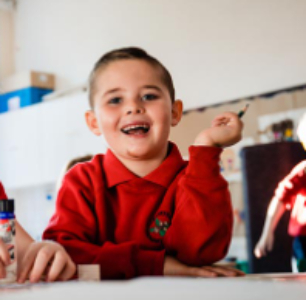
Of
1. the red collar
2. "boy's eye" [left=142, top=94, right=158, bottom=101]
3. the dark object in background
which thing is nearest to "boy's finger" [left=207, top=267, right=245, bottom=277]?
the red collar

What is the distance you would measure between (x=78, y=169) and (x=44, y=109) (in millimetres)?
747

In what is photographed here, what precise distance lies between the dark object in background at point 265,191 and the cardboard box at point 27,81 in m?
0.48

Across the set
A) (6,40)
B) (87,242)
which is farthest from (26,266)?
(6,40)

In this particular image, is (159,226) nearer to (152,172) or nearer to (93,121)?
(152,172)

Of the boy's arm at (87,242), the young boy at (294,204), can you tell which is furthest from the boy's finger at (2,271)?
the young boy at (294,204)

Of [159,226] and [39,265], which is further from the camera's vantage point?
[159,226]

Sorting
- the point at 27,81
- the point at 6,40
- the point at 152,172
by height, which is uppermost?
the point at 6,40

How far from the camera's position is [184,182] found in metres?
0.60

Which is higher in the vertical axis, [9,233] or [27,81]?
[27,81]

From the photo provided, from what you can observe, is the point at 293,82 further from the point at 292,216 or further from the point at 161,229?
the point at 161,229

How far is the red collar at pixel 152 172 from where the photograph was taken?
0.65 metres

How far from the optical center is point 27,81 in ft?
3.41

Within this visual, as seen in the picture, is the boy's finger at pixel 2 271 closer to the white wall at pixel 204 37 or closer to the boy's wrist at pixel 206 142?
the boy's wrist at pixel 206 142

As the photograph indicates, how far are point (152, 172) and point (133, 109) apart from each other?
86 millimetres
